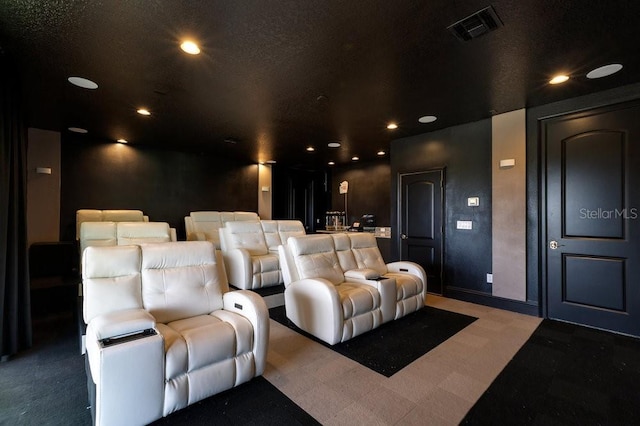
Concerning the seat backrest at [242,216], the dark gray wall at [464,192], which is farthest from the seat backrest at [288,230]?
the dark gray wall at [464,192]

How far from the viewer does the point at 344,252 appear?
12.4ft

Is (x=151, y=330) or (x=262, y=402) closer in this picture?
(x=151, y=330)

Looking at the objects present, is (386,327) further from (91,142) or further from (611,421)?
(91,142)

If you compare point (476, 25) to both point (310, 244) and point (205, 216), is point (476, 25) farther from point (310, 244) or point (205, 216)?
point (205, 216)

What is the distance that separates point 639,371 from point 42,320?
592 cm

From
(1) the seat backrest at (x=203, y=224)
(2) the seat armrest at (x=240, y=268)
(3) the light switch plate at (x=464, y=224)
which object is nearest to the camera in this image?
(2) the seat armrest at (x=240, y=268)

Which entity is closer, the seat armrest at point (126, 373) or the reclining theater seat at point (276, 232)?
the seat armrest at point (126, 373)

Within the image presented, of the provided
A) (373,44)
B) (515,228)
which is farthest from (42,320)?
(515,228)

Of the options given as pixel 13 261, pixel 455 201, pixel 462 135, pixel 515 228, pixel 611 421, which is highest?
pixel 462 135

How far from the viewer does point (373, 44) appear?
235 cm

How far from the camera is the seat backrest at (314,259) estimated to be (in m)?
3.28

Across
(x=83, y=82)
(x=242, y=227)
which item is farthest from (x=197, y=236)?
(x=83, y=82)

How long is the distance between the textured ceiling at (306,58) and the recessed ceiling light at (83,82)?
0.26ft

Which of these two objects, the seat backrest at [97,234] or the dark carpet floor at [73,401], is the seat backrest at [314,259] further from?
the seat backrest at [97,234]
